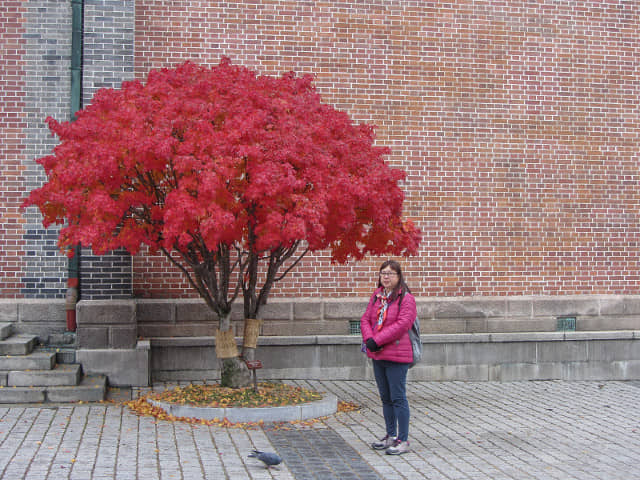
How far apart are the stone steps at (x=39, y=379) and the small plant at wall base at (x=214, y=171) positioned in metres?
1.97

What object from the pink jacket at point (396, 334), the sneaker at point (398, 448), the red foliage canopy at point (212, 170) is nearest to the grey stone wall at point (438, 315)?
the red foliage canopy at point (212, 170)

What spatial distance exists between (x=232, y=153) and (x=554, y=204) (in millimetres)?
6225

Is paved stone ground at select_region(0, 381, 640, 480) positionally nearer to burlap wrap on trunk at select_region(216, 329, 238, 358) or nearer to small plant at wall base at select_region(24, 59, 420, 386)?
burlap wrap on trunk at select_region(216, 329, 238, 358)

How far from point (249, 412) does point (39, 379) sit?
2.79 metres

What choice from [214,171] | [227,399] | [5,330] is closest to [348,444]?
[227,399]

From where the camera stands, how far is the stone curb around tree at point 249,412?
7.93 metres

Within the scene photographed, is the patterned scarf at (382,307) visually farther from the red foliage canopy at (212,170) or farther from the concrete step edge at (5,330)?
the concrete step edge at (5,330)

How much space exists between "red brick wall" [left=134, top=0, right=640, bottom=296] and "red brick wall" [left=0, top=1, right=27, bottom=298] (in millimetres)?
1705

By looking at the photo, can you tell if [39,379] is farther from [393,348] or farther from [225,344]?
[393,348]

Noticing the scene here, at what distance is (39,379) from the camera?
8.98 m

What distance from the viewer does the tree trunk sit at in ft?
28.7

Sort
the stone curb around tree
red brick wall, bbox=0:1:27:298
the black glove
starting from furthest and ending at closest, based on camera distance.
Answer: red brick wall, bbox=0:1:27:298 < the stone curb around tree < the black glove

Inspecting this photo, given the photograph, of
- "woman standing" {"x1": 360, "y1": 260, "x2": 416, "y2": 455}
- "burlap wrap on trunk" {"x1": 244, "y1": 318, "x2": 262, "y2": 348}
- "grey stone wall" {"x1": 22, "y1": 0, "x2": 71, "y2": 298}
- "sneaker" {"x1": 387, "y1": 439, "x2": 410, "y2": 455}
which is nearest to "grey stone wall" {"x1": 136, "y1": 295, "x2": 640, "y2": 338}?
"grey stone wall" {"x1": 22, "y1": 0, "x2": 71, "y2": 298}

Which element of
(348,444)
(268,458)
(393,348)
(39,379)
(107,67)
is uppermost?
(107,67)
